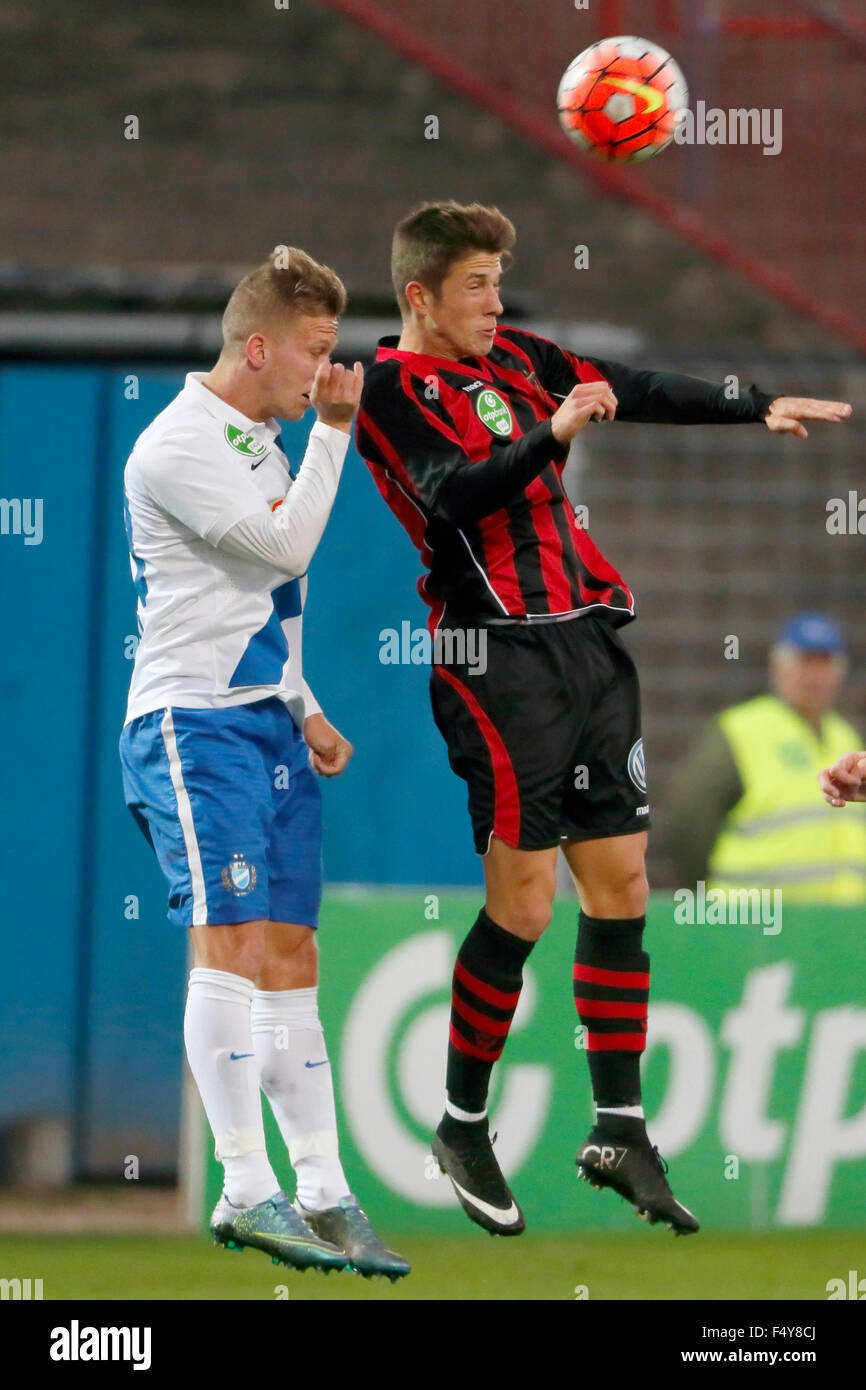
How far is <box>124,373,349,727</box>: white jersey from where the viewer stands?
4.28 m

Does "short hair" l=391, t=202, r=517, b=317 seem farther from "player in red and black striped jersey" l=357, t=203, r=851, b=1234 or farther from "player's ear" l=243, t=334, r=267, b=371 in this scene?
"player's ear" l=243, t=334, r=267, b=371

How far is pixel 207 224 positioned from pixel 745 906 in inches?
158

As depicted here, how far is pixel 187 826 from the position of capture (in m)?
4.25

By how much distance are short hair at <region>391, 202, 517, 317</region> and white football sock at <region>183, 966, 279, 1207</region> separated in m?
1.47

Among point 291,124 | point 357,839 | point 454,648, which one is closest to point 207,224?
point 291,124

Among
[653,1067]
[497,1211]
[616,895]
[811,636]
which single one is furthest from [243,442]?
[811,636]

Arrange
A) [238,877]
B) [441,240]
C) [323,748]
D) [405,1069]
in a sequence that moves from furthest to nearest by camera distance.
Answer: [405,1069]
[323,748]
[441,240]
[238,877]

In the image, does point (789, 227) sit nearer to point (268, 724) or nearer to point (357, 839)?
point (357, 839)

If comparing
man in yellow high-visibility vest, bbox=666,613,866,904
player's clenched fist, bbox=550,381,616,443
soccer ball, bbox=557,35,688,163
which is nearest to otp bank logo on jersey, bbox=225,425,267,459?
player's clenched fist, bbox=550,381,616,443

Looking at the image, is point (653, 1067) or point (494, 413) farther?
point (653, 1067)

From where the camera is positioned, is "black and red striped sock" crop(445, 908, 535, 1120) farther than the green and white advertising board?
No

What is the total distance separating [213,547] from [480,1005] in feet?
3.67

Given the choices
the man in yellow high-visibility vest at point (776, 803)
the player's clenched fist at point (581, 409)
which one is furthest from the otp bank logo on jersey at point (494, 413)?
the man in yellow high-visibility vest at point (776, 803)

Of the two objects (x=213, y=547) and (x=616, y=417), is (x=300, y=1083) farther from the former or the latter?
(x=616, y=417)
